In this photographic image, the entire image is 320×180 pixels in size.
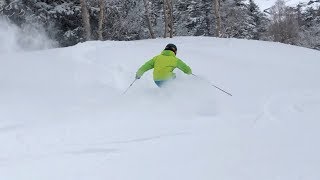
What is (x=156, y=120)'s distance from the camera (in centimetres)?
768

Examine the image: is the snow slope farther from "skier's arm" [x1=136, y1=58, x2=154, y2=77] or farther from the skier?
"skier's arm" [x1=136, y1=58, x2=154, y2=77]

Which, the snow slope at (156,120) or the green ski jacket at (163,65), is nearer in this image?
the snow slope at (156,120)

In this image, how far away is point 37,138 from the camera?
263 inches

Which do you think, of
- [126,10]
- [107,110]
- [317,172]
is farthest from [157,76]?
[126,10]

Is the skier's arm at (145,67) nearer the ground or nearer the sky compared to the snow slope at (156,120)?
nearer the sky

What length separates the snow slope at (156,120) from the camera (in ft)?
18.9

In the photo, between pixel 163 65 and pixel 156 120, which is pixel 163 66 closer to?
pixel 163 65

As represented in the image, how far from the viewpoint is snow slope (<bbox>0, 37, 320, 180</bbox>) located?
5.76 metres

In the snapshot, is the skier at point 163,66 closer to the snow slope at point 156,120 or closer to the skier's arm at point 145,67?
the skier's arm at point 145,67

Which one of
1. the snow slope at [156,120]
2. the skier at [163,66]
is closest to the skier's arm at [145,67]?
the skier at [163,66]

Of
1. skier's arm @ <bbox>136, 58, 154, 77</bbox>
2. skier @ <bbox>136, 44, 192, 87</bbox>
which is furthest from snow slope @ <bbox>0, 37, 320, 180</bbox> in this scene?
skier's arm @ <bbox>136, 58, 154, 77</bbox>

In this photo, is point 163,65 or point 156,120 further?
point 163,65


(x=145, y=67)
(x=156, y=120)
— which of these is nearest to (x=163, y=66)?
(x=145, y=67)

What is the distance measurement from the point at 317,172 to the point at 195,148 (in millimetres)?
1657
